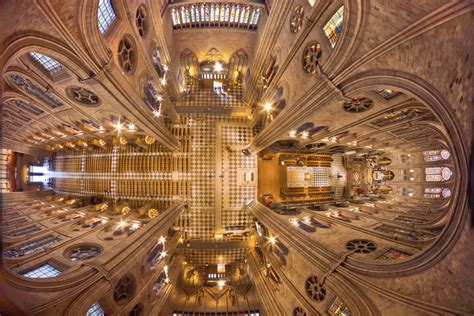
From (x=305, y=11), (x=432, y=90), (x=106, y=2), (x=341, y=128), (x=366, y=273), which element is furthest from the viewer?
(x=341, y=128)

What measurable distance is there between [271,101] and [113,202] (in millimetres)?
18247

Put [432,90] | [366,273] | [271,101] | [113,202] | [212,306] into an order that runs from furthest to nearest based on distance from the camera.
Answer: [113,202] → [212,306] → [271,101] → [366,273] → [432,90]

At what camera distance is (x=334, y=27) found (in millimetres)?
8359

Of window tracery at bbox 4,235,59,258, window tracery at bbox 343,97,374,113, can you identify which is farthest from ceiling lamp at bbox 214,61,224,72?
window tracery at bbox 4,235,59,258

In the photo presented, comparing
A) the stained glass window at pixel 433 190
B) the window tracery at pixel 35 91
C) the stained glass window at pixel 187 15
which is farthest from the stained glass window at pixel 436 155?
the window tracery at pixel 35 91

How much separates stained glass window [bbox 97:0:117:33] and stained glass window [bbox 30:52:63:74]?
9.01 ft

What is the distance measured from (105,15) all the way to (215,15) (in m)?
12.1

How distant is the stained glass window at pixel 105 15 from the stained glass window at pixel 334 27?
33.4 ft

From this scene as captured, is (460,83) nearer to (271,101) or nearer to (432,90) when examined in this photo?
(432,90)

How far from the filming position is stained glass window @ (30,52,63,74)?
8.77 m

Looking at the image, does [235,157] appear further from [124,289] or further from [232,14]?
[232,14]

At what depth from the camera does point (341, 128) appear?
13.2 meters

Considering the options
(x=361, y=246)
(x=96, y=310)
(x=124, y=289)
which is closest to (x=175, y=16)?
(x=124, y=289)

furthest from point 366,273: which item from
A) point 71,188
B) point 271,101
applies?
point 71,188
